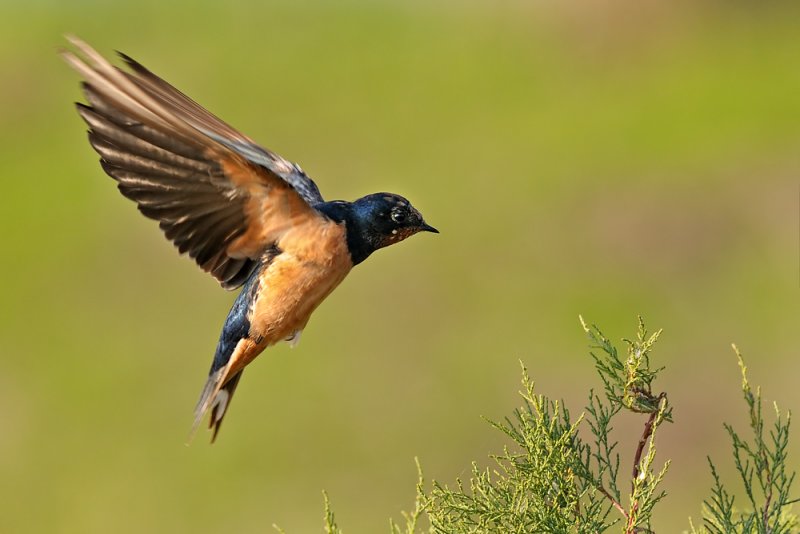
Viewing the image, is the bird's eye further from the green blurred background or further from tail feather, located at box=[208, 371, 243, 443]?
the green blurred background

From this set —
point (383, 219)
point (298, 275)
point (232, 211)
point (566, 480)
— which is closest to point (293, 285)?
point (298, 275)

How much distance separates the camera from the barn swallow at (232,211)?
4961mm

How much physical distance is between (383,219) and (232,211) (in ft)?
2.14

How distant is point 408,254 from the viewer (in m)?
20.8

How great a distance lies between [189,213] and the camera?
530 cm

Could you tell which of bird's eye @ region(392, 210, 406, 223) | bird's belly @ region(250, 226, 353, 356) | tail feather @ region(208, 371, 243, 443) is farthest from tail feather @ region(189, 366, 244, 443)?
bird's eye @ region(392, 210, 406, 223)

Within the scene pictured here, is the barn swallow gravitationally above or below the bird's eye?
below

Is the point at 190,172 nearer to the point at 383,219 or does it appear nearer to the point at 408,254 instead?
A: the point at 383,219

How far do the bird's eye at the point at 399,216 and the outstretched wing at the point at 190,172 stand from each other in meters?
0.36

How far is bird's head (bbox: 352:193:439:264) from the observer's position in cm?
541

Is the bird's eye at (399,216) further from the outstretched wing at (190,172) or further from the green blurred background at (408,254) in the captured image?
the green blurred background at (408,254)

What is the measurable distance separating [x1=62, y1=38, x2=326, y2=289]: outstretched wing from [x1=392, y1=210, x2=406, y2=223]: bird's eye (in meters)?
0.36

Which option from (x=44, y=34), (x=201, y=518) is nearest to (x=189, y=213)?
(x=201, y=518)

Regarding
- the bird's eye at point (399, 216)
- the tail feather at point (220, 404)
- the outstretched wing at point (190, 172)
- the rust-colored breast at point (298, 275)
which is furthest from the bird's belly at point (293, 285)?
the tail feather at point (220, 404)
